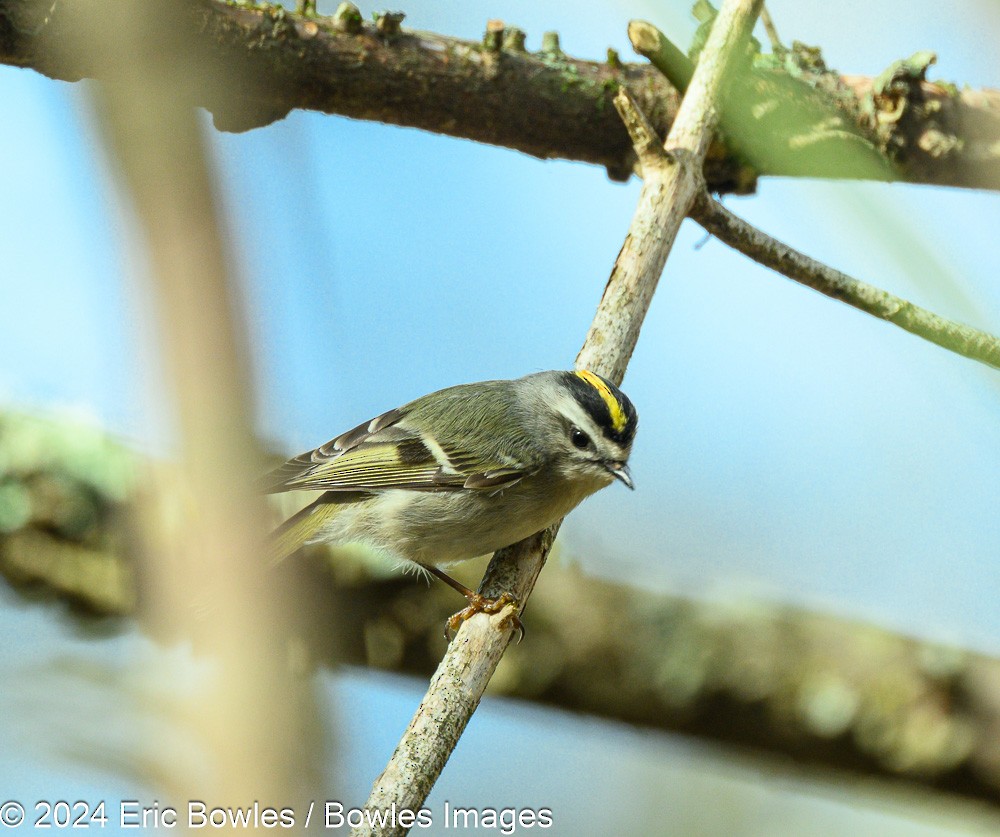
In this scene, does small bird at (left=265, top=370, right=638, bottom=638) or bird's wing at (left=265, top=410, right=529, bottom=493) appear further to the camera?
bird's wing at (left=265, top=410, right=529, bottom=493)

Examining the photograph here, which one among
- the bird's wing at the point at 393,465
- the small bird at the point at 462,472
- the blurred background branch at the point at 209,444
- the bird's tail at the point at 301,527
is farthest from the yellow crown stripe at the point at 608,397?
the blurred background branch at the point at 209,444

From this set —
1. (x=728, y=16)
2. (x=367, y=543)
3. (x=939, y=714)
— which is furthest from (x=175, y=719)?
(x=728, y=16)

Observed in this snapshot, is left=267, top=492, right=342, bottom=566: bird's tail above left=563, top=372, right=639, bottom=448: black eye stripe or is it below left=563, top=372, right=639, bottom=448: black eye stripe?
below

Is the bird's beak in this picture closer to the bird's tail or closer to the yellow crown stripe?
the yellow crown stripe

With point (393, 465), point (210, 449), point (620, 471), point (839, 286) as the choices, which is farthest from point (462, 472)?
point (210, 449)

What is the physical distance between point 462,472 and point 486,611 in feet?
2.43

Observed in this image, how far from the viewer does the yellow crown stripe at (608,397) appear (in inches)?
108

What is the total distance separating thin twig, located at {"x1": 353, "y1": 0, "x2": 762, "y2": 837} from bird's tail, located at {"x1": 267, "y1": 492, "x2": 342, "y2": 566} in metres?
0.55

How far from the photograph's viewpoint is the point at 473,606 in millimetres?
2518

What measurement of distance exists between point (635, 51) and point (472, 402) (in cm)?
121

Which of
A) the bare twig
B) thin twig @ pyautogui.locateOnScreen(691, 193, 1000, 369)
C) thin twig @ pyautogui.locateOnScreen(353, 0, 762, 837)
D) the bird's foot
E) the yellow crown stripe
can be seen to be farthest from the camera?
the yellow crown stripe

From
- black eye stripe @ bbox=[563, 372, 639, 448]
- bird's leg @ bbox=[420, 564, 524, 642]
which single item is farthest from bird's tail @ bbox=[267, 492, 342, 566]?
black eye stripe @ bbox=[563, 372, 639, 448]

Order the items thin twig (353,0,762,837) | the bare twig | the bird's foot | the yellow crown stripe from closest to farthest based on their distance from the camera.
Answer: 1. the bare twig
2. thin twig (353,0,762,837)
3. the bird's foot
4. the yellow crown stripe

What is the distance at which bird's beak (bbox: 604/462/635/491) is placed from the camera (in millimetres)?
2807
